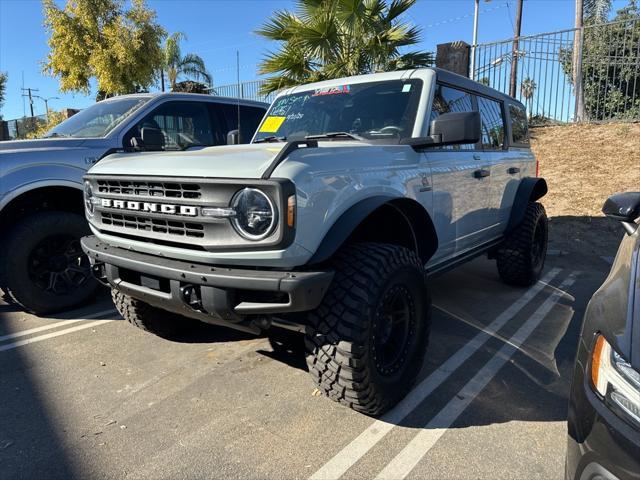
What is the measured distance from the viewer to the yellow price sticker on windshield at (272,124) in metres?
3.97

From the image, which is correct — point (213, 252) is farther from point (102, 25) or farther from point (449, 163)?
point (102, 25)

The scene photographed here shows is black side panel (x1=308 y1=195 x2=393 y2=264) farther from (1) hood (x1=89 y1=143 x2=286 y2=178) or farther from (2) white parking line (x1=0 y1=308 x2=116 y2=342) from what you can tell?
(2) white parking line (x1=0 y1=308 x2=116 y2=342)

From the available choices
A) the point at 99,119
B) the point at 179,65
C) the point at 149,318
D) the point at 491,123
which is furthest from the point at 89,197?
the point at 179,65

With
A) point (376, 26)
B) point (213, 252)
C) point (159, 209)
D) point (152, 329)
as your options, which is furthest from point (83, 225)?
point (376, 26)

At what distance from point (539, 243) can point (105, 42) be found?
1208 cm

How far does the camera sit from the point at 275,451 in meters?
2.35

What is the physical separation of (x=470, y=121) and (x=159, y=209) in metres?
1.92

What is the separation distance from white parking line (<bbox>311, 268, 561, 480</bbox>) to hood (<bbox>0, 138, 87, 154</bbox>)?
3.69 metres

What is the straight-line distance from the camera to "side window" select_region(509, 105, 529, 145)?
535cm

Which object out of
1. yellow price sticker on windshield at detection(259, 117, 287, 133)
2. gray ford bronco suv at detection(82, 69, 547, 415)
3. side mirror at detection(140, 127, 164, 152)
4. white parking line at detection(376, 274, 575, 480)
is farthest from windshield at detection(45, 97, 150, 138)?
white parking line at detection(376, 274, 575, 480)

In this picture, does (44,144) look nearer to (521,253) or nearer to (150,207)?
(150,207)

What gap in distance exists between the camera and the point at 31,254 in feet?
13.5

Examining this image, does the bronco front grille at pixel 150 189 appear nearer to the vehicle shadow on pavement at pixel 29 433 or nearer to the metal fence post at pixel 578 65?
the vehicle shadow on pavement at pixel 29 433

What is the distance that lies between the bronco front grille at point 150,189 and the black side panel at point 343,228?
2.20ft
